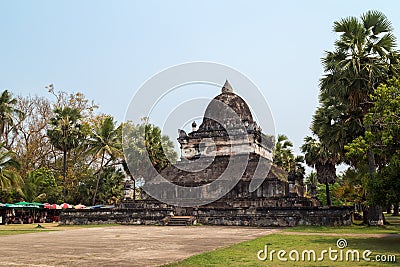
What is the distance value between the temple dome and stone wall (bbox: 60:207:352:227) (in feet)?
35.5

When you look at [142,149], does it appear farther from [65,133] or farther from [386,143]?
[386,143]

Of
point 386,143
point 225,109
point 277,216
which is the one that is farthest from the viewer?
point 225,109

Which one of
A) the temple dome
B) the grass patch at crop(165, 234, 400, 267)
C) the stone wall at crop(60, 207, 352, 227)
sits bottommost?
the grass patch at crop(165, 234, 400, 267)

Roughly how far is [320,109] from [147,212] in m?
13.1

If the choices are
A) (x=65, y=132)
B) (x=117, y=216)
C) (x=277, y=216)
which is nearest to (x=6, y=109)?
(x=65, y=132)

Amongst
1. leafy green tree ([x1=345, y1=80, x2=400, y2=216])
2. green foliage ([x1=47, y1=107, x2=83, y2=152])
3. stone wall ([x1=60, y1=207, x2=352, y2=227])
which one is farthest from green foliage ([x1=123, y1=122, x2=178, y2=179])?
leafy green tree ([x1=345, y1=80, x2=400, y2=216])

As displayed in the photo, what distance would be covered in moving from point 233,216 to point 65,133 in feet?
68.5

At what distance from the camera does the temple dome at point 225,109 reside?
121ft

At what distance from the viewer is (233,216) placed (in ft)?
80.9

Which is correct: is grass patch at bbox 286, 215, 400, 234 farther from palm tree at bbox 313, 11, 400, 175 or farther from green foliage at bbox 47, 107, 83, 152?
green foliage at bbox 47, 107, 83, 152

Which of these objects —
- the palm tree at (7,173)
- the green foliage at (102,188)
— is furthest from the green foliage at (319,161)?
the palm tree at (7,173)

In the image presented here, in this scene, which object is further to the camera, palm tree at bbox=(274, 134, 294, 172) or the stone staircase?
palm tree at bbox=(274, 134, 294, 172)

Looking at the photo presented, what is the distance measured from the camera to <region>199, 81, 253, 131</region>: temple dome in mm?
36812

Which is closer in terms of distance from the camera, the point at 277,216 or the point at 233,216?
the point at 277,216
